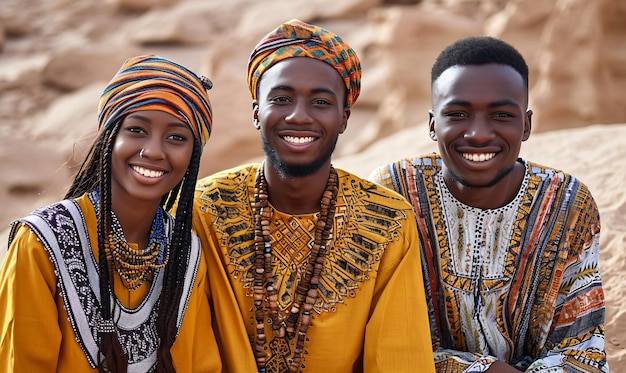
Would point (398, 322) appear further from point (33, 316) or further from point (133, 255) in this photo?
point (33, 316)

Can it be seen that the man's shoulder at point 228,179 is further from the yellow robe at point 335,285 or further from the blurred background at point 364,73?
the blurred background at point 364,73

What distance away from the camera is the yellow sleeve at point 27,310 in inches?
112

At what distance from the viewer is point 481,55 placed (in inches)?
143

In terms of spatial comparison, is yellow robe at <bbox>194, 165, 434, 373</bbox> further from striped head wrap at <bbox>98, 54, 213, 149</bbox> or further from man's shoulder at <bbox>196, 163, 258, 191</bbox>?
striped head wrap at <bbox>98, 54, 213, 149</bbox>

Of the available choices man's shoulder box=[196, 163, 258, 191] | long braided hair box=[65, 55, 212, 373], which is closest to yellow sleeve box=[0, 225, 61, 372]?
long braided hair box=[65, 55, 212, 373]

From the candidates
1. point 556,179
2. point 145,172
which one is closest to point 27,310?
point 145,172

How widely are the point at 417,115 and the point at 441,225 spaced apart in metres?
8.74

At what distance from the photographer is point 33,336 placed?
286cm

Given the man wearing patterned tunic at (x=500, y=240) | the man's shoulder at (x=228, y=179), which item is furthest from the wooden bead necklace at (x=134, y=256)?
the man wearing patterned tunic at (x=500, y=240)

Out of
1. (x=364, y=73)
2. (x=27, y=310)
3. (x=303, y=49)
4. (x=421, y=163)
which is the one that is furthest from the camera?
(x=364, y=73)

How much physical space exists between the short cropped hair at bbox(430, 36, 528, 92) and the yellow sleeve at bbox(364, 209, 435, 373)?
0.90 meters

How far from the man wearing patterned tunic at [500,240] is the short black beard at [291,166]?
0.61 metres

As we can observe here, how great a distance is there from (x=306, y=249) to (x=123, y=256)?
0.82m

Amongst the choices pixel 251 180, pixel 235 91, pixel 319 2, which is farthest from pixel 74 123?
pixel 251 180
